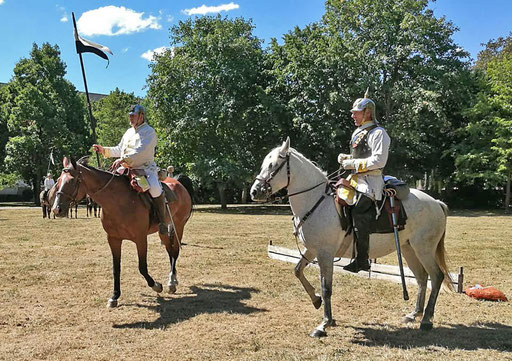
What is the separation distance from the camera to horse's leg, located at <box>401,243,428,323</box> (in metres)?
6.75

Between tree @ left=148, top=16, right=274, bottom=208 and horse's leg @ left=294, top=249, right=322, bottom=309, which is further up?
tree @ left=148, top=16, right=274, bottom=208

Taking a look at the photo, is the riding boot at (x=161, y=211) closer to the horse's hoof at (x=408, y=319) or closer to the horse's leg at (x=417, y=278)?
the horse's leg at (x=417, y=278)

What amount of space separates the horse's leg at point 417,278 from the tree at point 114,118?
4474 cm

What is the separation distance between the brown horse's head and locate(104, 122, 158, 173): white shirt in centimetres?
84

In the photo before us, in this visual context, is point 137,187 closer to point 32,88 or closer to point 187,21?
point 187,21

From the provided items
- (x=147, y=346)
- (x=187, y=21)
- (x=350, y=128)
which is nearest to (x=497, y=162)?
(x=350, y=128)

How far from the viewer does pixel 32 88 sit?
Answer: 43.8m

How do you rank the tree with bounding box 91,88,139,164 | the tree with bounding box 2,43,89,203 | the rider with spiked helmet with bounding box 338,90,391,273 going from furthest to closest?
the tree with bounding box 91,88,139,164, the tree with bounding box 2,43,89,203, the rider with spiked helmet with bounding box 338,90,391,273

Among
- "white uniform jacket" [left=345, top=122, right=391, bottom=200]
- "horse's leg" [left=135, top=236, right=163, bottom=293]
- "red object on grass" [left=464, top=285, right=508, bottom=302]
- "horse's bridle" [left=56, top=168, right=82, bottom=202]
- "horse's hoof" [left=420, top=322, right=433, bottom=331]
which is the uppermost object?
"white uniform jacket" [left=345, top=122, right=391, bottom=200]

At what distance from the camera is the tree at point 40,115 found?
43.8m

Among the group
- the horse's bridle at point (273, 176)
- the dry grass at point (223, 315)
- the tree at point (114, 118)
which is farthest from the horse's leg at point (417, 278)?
the tree at point (114, 118)

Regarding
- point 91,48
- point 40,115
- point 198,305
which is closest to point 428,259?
point 198,305

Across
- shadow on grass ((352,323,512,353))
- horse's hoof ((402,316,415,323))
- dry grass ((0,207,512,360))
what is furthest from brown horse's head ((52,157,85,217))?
horse's hoof ((402,316,415,323))

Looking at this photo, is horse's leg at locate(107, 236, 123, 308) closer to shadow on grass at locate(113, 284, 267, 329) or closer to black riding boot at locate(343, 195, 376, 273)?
shadow on grass at locate(113, 284, 267, 329)
